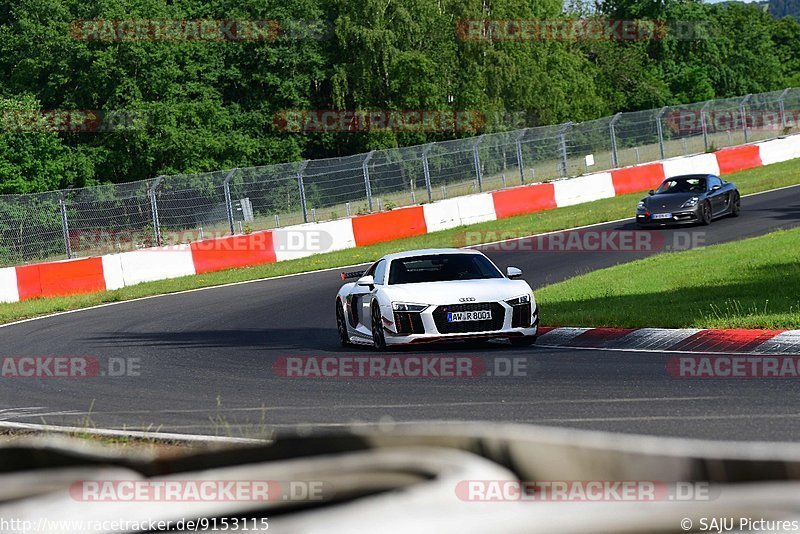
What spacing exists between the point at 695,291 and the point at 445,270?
12.1 ft

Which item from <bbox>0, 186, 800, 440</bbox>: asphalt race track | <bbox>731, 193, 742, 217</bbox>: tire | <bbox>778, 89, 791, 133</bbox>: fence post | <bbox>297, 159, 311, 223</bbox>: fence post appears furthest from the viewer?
<bbox>778, 89, 791, 133</bbox>: fence post

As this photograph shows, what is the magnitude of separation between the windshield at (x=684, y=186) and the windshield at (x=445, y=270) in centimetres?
1457

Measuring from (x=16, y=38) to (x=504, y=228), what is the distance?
3418 centimetres

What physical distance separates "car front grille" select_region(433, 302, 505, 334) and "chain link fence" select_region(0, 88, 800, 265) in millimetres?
15031

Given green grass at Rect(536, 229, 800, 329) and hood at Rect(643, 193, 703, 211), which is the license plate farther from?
hood at Rect(643, 193, 703, 211)

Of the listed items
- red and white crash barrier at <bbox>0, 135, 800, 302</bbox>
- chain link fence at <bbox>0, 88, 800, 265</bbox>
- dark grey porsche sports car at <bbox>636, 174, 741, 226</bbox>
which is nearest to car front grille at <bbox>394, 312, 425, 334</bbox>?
red and white crash barrier at <bbox>0, 135, 800, 302</bbox>

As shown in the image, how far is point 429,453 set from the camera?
11.2 ft

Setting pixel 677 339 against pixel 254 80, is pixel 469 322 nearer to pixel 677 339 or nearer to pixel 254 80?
pixel 677 339

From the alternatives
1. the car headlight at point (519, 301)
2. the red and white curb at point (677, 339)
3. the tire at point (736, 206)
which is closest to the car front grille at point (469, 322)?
the car headlight at point (519, 301)

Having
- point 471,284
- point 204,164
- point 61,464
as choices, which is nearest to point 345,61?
point 204,164

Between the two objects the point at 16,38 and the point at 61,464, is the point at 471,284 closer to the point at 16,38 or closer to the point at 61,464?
the point at 61,464

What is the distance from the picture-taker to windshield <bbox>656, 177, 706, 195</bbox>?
91.7 feet

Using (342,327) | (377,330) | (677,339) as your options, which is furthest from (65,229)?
(677,339)

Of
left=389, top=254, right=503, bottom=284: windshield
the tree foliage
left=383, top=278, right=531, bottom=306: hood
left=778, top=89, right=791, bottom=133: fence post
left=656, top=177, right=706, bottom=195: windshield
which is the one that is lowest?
left=656, top=177, right=706, bottom=195: windshield
